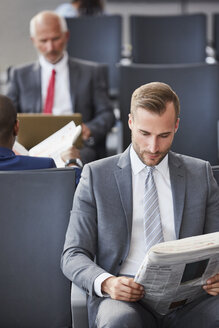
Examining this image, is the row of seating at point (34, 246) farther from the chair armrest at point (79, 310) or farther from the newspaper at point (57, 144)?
the newspaper at point (57, 144)

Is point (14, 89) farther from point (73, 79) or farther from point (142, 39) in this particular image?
point (142, 39)

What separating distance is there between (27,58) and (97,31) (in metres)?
2.09

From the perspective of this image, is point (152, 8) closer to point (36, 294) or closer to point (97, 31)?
point (97, 31)

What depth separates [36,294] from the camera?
225 cm

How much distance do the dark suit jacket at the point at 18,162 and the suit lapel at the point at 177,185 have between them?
47 centimetres

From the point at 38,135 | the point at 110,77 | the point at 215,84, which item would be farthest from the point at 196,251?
the point at 110,77

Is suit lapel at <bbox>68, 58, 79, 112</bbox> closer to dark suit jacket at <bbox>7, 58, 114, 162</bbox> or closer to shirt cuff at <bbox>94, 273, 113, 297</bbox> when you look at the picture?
dark suit jacket at <bbox>7, 58, 114, 162</bbox>

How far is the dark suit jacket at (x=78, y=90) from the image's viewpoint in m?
4.14

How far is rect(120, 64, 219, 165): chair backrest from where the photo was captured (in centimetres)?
371

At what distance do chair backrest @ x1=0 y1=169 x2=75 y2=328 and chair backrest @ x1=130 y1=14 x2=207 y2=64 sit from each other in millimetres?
3231

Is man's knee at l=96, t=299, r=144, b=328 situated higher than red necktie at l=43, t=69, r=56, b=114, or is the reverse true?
red necktie at l=43, t=69, r=56, b=114

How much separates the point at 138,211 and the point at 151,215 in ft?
0.16

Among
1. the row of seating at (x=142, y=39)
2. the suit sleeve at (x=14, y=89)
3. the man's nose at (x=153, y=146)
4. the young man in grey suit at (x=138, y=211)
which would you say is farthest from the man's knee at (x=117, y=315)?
the row of seating at (x=142, y=39)

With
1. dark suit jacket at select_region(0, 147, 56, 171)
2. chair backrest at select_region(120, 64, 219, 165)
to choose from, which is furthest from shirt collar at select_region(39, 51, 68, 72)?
dark suit jacket at select_region(0, 147, 56, 171)
